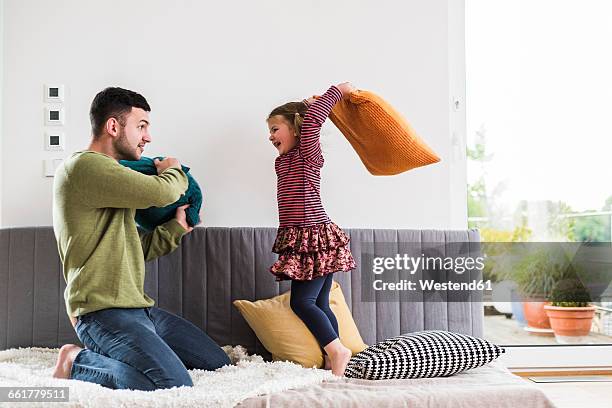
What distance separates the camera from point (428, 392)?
1778 mm

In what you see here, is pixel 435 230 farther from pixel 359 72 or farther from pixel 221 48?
pixel 221 48

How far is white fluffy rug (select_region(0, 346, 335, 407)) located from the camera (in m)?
1.65

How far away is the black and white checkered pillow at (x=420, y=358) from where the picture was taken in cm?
194

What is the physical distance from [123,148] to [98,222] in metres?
0.27

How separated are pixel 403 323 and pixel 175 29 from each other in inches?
59.2

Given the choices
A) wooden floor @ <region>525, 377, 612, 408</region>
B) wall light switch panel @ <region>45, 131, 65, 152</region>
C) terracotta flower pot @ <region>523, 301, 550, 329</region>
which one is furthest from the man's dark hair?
terracotta flower pot @ <region>523, 301, 550, 329</region>

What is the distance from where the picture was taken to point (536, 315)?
300 centimetres

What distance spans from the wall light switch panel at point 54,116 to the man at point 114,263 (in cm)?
51

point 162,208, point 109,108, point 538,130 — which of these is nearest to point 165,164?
point 162,208

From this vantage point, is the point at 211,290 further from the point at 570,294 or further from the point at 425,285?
the point at 570,294

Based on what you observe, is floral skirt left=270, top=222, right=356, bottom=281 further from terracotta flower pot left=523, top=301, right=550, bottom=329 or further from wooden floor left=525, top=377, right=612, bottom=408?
terracotta flower pot left=523, top=301, right=550, bottom=329

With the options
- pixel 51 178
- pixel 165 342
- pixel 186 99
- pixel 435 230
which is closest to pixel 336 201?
pixel 435 230

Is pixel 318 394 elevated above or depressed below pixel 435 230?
below

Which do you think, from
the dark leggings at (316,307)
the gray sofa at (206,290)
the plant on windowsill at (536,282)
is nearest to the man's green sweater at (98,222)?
the gray sofa at (206,290)
